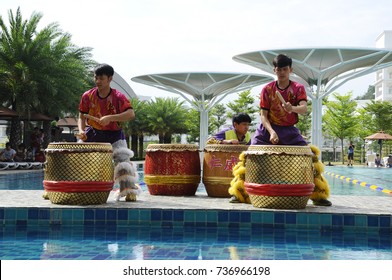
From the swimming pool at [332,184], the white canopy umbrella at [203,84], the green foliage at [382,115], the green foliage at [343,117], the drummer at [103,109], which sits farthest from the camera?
the green foliage at [343,117]

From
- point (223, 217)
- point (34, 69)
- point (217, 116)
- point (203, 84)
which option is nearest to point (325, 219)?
point (223, 217)

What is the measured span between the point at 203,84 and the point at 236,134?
29144 mm

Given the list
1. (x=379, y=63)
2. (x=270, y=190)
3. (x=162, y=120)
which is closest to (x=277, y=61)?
(x=270, y=190)

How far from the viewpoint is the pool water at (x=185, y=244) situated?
144 inches

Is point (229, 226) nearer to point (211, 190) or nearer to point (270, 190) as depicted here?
point (270, 190)

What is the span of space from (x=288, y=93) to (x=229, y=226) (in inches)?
55.9

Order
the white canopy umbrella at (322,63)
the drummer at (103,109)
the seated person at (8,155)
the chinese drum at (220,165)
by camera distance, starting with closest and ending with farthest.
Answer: the drummer at (103,109), the chinese drum at (220,165), the seated person at (8,155), the white canopy umbrella at (322,63)

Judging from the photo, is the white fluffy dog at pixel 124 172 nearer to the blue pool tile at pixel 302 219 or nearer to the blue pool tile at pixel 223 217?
the blue pool tile at pixel 223 217

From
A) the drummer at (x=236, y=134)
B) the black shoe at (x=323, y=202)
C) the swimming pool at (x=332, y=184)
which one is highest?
the drummer at (x=236, y=134)

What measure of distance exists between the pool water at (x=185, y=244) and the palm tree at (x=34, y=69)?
47.1ft

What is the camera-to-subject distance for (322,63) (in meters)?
25.9

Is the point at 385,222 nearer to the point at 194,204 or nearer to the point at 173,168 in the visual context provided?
the point at 194,204

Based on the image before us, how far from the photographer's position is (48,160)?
17.2ft

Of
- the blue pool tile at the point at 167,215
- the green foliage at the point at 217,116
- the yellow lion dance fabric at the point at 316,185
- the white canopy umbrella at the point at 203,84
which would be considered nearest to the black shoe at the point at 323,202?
the yellow lion dance fabric at the point at 316,185
